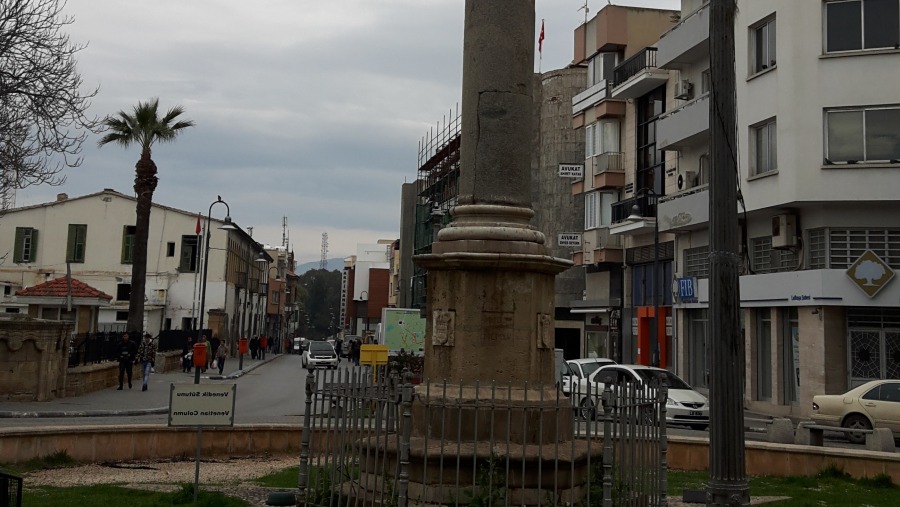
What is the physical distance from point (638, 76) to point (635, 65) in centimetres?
160

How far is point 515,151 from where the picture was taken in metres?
9.89

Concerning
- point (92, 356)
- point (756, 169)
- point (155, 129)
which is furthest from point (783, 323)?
point (155, 129)

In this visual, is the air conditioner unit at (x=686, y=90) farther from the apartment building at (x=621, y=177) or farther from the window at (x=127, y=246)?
the window at (x=127, y=246)

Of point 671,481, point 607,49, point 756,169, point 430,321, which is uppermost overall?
point 607,49

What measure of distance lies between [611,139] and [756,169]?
1381 centimetres

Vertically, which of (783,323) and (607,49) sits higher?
(607,49)

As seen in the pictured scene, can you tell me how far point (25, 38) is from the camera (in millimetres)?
18656

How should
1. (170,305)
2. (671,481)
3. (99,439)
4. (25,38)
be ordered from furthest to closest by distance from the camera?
(170,305)
(25,38)
(99,439)
(671,481)

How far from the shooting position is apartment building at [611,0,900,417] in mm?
25844

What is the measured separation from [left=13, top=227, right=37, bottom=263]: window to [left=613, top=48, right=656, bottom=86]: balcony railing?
38.9m

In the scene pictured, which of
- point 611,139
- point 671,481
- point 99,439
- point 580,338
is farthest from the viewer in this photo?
point 580,338

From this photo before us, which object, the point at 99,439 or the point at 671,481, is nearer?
the point at 671,481

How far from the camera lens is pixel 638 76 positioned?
38438 mm

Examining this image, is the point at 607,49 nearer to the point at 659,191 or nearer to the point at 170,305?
the point at 659,191
